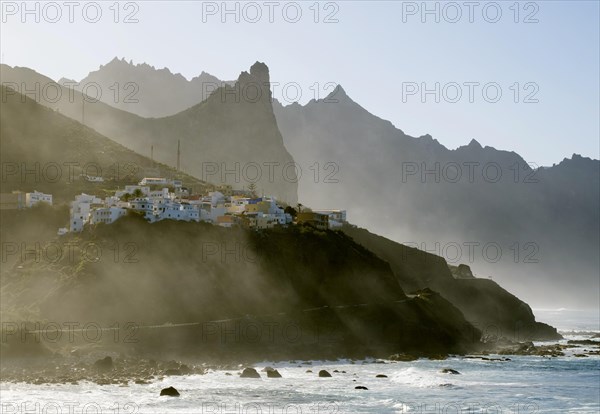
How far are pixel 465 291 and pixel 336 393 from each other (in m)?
104

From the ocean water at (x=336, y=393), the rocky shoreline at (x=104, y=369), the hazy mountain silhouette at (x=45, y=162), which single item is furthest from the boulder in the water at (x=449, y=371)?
the hazy mountain silhouette at (x=45, y=162)

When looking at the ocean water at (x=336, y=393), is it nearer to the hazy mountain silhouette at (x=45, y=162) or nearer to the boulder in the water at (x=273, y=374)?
the boulder in the water at (x=273, y=374)

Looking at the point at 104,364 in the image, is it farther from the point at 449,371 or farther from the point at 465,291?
the point at 465,291

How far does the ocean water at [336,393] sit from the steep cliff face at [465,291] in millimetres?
66114

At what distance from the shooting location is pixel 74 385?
266ft

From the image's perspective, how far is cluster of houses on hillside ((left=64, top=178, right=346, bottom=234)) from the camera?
122438 mm

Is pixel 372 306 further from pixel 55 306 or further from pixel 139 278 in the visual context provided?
pixel 55 306

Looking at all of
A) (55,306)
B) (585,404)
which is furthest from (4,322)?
(585,404)

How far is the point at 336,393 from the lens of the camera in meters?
81.7

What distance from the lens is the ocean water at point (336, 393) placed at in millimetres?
71000

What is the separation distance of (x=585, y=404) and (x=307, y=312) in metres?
45.2

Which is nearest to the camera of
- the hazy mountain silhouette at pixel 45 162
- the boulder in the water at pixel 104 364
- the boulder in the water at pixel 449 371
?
the boulder in the water at pixel 104 364

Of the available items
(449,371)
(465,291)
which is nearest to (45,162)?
(465,291)

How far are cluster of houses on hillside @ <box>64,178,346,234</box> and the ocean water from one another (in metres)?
34.1
